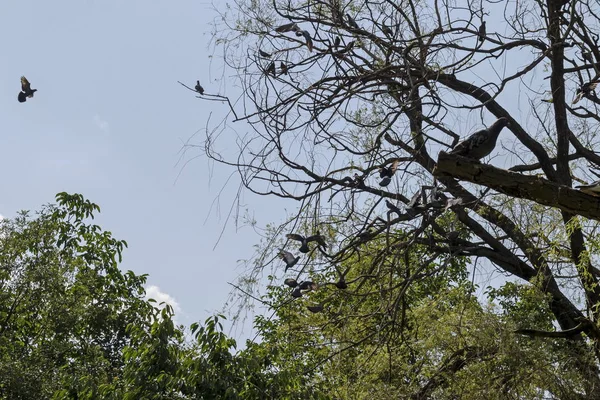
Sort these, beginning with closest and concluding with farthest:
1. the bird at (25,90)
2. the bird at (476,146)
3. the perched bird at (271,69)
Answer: the bird at (476,146) → the bird at (25,90) → the perched bird at (271,69)

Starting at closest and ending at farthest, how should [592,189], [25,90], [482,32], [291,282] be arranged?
[592,189] < [291,282] < [25,90] < [482,32]

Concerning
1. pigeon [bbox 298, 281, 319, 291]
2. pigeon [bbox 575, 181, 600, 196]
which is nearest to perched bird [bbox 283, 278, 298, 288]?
pigeon [bbox 298, 281, 319, 291]

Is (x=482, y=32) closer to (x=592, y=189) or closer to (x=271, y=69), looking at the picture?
(x=271, y=69)

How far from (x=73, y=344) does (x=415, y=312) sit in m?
3.67

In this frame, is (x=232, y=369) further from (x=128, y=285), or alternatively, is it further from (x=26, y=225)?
(x=26, y=225)

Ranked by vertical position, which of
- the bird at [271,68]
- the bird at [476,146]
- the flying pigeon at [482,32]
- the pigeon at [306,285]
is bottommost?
the pigeon at [306,285]

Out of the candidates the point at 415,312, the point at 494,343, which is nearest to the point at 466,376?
the point at 494,343

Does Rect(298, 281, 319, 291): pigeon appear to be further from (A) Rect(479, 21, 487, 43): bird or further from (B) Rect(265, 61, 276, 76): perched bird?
(A) Rect(479, 21, 487, 43): bird

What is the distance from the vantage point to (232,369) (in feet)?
20.3

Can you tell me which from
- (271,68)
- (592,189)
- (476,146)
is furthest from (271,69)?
(592,189)

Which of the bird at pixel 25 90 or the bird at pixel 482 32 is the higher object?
the bird at pixel 482 32

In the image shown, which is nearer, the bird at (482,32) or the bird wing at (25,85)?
the bird wing at (25,85)

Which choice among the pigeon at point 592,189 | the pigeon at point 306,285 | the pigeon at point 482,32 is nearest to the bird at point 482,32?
the pigeon at point 482,32

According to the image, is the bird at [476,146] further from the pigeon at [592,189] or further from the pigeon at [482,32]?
the pigeon at [482,32]
